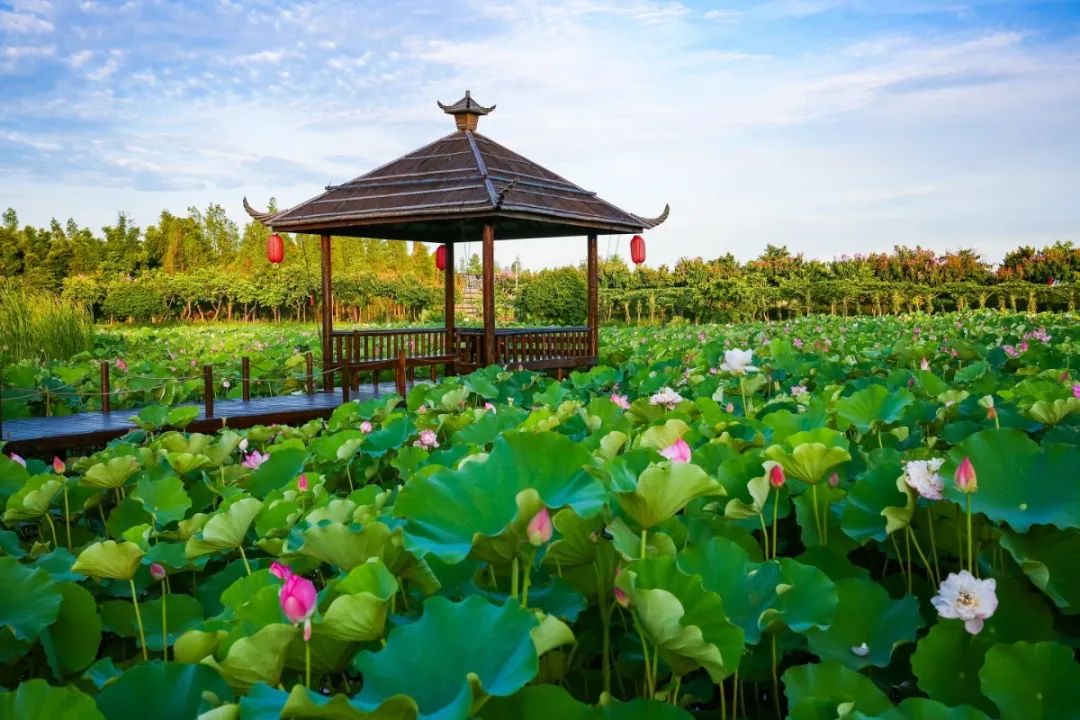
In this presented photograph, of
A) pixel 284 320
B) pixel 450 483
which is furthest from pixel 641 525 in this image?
pixel 284 320

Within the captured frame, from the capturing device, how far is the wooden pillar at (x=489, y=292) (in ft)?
29.5

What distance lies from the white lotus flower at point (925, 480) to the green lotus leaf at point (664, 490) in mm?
285

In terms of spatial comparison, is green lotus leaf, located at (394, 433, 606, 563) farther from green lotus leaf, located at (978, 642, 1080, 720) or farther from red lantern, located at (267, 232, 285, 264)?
red lantern, located at (267, 232, 285, 264)

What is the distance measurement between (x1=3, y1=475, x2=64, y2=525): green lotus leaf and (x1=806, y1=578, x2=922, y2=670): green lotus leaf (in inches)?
62.9

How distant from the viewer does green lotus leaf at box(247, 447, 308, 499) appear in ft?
7.06

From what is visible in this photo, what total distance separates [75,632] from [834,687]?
3.45 feet

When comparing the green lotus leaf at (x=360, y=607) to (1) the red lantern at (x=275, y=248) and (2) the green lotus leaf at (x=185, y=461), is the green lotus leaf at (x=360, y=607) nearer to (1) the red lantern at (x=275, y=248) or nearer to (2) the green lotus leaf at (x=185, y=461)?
(2) the green lotus leaf at (x=185, y=461)

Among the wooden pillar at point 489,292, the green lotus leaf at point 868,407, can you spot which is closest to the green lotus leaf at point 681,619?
the green lotus leaf at point 868,407

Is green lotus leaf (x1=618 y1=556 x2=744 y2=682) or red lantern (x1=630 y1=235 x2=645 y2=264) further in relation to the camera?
red lantern (x1=630 y1=235 x2=645 y2=264)

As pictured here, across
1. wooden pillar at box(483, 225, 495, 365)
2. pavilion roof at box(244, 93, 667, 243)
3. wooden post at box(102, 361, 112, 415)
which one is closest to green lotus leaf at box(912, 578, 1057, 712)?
wooden post at box(102, 361, 112, 415)

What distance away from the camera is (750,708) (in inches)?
41.1

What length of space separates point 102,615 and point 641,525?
94cm

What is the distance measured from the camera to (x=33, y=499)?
6.01 feet

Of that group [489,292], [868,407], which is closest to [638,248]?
[489,292]
